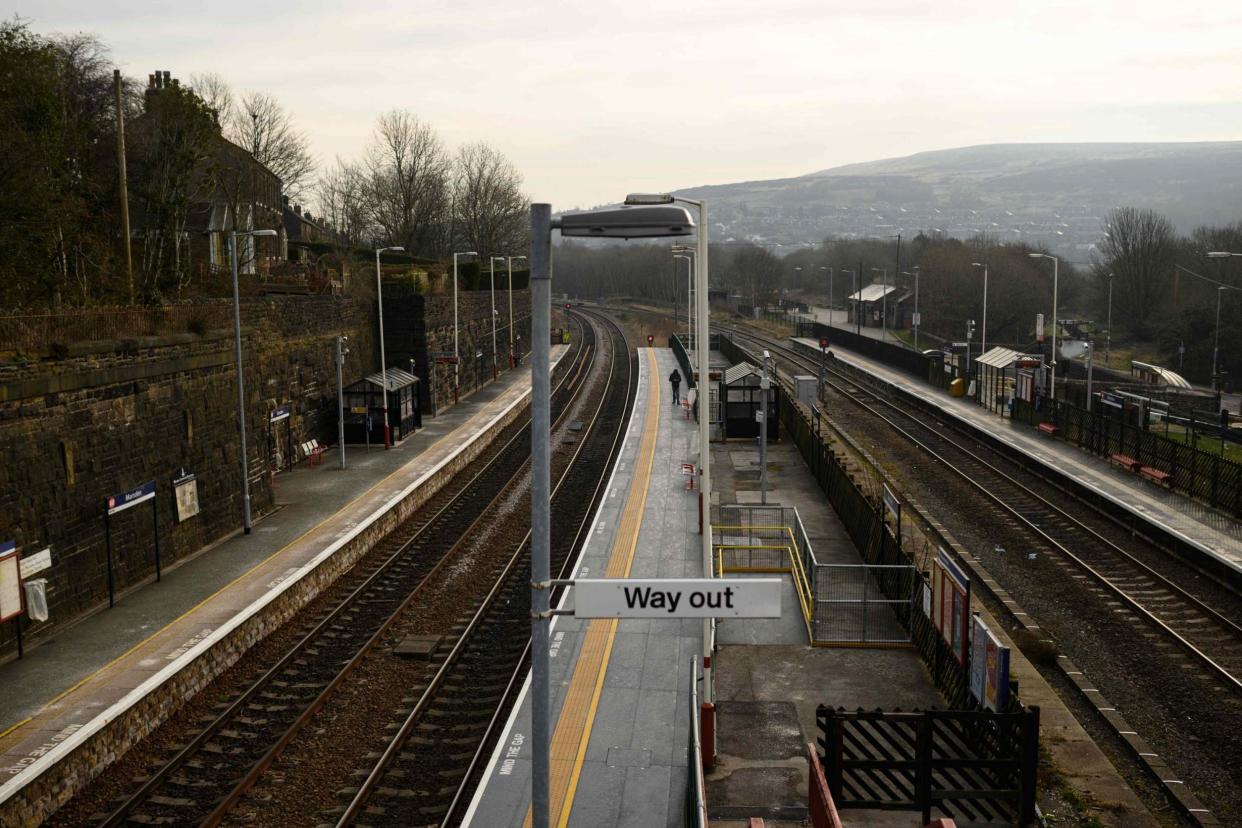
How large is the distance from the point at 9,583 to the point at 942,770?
11.8m

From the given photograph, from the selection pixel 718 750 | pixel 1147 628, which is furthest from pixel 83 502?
pixel 1147 628

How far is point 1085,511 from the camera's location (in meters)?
24.5

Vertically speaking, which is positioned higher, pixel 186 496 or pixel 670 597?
pixel 670 597

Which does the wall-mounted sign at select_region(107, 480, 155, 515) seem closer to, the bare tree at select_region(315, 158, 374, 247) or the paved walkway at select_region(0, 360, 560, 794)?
the paved walkway at select_region(0, 360, 560, 794)

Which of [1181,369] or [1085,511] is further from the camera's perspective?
[1181,369]

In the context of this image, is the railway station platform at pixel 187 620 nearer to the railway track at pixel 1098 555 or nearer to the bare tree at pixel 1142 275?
the railway track at pixel 1098 555

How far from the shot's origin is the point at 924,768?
10117 mm

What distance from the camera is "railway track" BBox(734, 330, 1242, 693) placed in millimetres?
15836

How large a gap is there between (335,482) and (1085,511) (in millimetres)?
18300

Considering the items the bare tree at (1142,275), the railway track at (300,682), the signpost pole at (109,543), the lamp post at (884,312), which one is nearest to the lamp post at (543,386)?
the railway track at (300,682)

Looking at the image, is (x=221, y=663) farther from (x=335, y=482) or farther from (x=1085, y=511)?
(x=1085, y=511)

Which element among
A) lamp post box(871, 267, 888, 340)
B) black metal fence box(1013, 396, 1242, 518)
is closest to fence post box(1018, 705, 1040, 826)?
black metal fence box(1013, 396, 1242, 518)

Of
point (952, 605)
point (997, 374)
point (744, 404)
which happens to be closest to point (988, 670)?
point (952, 605)

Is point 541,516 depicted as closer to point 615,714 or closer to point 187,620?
point 615,714
